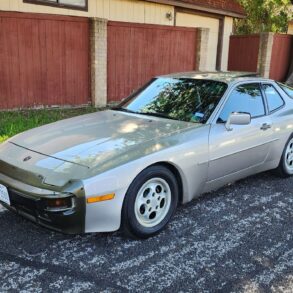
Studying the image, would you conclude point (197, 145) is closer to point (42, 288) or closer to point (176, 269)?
point (176, 269)

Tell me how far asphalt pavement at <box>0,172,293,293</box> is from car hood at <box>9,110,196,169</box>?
0.76 m

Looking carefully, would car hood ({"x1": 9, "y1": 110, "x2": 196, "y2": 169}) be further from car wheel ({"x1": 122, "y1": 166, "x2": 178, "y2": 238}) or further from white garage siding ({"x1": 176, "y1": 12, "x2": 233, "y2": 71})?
white garage siding ({"x1": 176, "y1": 12, "x2": 233, "y2": 71})

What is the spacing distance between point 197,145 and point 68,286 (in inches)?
70.1

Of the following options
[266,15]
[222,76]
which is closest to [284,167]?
[222,76]

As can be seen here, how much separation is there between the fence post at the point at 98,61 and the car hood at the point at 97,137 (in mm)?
5946

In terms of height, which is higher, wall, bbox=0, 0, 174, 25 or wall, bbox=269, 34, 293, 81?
wall, bbox=0, 0, 174, 25

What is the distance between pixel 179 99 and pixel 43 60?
5929 millimetres

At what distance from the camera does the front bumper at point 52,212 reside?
2967mm

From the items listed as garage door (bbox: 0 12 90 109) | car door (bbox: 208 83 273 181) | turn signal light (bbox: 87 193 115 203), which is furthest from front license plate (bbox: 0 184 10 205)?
garage door (bbox: 0 12 90 109)

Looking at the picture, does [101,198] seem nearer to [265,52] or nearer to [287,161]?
→ [287,161]

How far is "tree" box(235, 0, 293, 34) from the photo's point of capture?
2011 cm

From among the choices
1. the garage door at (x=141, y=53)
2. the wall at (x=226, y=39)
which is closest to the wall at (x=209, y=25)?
the wall at (x=226, y=39)

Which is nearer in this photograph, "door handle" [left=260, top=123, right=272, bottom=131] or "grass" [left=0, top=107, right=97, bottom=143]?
"door handle" [left=260, top=123, right=272, bottom=131]

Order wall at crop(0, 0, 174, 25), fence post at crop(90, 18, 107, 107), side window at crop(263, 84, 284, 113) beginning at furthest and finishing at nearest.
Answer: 1. wall at crop(0, 0, 174, 25)
2. fence post at crop(90, 18, 107, 107)
3. side window at crop(263, 84, 284, 113)
